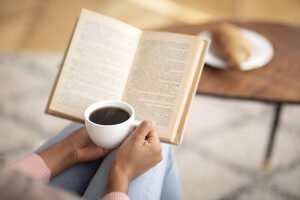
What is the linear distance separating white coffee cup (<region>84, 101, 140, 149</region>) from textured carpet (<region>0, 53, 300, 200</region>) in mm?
618

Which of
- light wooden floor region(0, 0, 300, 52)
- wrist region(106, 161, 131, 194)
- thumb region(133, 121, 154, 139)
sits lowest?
wrist region(106, 161, 131, 194)

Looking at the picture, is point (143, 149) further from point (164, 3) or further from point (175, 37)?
point (164, 3)

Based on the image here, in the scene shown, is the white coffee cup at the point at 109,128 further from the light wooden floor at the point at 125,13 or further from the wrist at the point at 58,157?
the light wooden floor at the point at 125,13

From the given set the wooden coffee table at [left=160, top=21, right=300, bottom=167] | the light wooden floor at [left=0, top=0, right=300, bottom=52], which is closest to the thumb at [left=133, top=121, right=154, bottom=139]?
the wooden coffee table at [left=160, top=21, right=300, bottom=167]

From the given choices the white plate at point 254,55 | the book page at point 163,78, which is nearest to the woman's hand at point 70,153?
the book page at point 163,78

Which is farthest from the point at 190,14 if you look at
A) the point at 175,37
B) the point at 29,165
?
the point at 29,165

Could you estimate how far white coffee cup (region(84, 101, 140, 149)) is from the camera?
64 centimetres

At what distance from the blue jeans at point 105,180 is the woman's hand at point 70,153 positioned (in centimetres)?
2

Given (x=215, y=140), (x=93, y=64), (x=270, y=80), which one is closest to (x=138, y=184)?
(x=93, y=64)

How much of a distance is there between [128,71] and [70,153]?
7.9 inches

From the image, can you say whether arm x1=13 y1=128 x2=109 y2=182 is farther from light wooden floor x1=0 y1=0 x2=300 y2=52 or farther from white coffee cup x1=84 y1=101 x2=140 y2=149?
light wooden floor x1=0 y1=0 x2=300 y2=52

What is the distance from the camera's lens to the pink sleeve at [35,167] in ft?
2.21

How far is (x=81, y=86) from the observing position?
753 mm

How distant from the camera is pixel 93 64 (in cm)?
77
